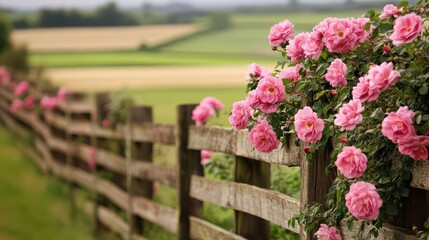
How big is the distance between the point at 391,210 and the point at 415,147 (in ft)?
1.33

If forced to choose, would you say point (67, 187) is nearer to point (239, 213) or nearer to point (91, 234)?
point (91, 234)

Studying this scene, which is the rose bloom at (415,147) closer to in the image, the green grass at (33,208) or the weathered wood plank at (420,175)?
the weathered wood plank at (420,175)

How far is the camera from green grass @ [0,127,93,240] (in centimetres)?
1128

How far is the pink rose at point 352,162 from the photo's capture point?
4.40m

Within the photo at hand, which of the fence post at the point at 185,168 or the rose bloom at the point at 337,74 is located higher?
the rose bloom at the point at 337,74

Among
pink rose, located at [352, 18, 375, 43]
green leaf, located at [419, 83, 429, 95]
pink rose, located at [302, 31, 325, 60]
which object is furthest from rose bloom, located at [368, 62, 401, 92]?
pink rose, located at [302, 31, 325, 60]

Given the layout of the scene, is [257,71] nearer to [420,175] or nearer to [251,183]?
[251,183]

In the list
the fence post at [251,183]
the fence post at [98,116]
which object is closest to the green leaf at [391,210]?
the fence post at [251,183]

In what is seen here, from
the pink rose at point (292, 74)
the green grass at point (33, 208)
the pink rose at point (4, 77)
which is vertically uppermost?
the pink rose at point (292, 74)

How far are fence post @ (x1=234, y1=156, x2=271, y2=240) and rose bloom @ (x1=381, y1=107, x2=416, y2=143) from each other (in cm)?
208

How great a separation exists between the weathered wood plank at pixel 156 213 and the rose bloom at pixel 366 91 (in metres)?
3.82

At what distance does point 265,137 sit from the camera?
520 cm

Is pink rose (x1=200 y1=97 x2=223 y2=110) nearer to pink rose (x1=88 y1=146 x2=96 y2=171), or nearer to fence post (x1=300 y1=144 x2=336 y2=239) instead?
fence post (x1=300 y1=144 x2=336 y2=239)

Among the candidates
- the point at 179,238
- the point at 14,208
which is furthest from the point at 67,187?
the point at 179,238
